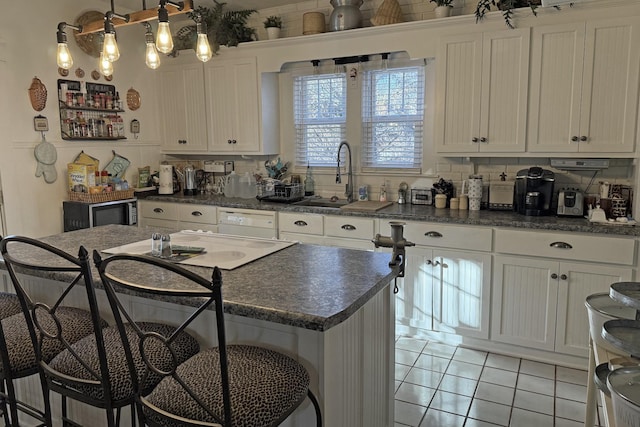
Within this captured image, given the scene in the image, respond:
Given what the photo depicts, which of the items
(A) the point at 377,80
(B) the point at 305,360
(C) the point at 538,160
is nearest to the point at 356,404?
(B) the point at 305,360

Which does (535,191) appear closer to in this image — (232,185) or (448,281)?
(448,281)

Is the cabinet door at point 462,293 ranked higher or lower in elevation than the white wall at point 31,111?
lower

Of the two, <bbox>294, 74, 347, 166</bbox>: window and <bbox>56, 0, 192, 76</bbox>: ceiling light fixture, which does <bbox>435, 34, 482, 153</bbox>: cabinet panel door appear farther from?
<bbox>56, 0, 192, 76</bbox>: ceiling light fixture

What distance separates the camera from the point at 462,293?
338 cm

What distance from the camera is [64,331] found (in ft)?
6.24

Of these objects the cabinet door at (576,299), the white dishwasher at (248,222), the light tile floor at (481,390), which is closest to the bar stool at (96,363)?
the light tile floor at (481,390)

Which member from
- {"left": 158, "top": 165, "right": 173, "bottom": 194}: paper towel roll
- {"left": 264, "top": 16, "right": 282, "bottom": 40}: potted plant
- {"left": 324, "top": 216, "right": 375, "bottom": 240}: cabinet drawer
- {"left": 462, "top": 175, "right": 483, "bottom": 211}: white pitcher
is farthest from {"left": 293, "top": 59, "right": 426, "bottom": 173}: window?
Answer: {"left": 158, "top": 165, "right": 173, "bottom": 194}: paper towel roll

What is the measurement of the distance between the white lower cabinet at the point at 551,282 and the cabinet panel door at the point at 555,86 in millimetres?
671

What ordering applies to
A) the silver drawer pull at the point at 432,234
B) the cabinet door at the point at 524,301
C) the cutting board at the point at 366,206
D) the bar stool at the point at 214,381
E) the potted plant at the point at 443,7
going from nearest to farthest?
the bar stool at the point at 214,381 < the cabinet door at the point at 524,301 < the silver drawer pull at the point at 432,234 < the potted plant at the point at 443,7 < the cutting board at the point at 366,206

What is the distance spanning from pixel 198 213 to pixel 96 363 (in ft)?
9.36

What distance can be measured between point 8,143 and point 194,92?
1.63 meters

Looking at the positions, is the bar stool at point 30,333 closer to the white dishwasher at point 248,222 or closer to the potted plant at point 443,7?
the white dishwasher at point 248,222

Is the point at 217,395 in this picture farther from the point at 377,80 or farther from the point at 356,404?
the point at 377,80

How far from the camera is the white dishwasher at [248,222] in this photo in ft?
13.2
